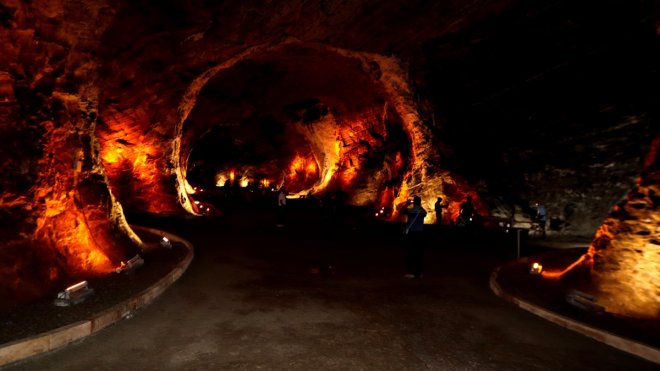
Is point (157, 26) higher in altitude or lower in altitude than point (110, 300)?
higher

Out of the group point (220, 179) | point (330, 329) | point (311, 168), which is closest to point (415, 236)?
point (330, 329)

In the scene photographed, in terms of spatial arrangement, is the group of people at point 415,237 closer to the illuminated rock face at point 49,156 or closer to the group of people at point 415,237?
the group of people at point 415,237

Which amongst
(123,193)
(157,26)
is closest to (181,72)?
(157,26)

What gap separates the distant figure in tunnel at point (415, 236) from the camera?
8.91m

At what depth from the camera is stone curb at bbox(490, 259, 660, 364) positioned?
4902 mm

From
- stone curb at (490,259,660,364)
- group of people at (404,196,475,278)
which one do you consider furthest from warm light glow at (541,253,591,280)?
group of people at (404,196,475,278)

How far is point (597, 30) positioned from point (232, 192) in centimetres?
2889

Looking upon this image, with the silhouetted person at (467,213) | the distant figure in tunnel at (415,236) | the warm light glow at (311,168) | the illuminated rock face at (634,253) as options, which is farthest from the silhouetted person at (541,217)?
the warm light glow at (311,168)

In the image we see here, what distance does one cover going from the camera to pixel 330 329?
220 inches

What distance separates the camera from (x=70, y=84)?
8.84m

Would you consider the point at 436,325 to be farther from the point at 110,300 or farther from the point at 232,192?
the point at 232,192

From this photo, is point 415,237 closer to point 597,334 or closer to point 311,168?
point 597,334

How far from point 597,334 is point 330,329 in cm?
344

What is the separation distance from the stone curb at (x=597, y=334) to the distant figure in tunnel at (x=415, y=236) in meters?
2.18
